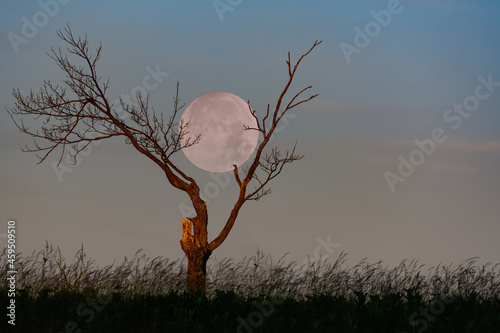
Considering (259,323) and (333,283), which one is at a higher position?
(333,283)

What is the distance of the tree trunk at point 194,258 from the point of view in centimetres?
1291

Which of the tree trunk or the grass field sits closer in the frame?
the grass field

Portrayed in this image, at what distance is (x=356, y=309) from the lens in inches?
373

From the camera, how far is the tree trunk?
12.9 m

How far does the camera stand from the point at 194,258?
1295 centimetres

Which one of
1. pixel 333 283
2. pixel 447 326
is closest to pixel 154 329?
pixel 447 326

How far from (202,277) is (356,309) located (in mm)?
4377

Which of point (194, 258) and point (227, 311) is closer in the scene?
point (227, 311)

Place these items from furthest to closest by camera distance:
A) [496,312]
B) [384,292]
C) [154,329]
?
[384,292]
[496,312]
[154,329]

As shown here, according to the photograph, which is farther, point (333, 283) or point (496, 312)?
point (333, 283)

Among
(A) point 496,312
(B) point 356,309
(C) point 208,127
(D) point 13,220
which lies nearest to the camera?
(B) point 356,309

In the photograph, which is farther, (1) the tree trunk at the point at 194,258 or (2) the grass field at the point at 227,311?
(1) the tree trunk at the point at 194,258

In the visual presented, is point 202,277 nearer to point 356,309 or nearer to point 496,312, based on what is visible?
point 356,309

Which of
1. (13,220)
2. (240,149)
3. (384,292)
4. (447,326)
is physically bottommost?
(447,326)
